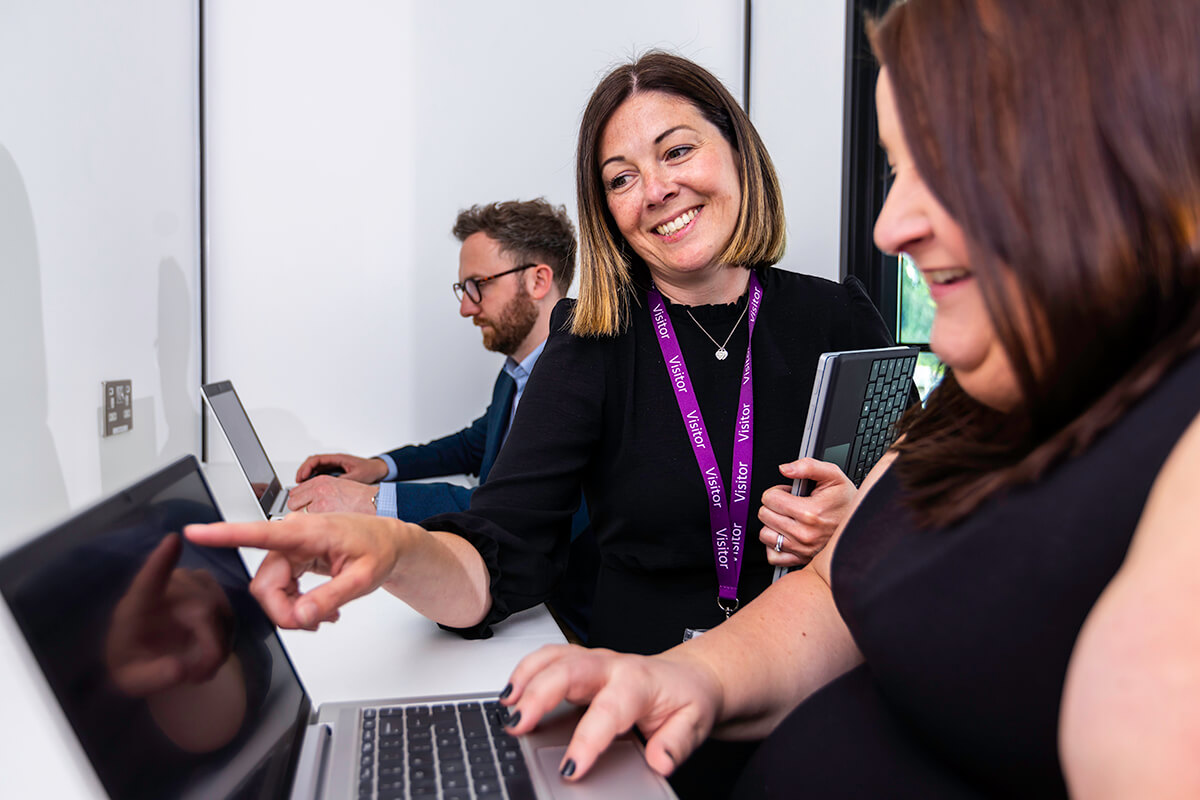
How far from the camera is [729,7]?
296 cm

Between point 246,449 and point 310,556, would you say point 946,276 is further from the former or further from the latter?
point 246,449

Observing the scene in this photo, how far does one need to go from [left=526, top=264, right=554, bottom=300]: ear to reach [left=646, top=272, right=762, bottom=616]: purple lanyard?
1278 millimetres

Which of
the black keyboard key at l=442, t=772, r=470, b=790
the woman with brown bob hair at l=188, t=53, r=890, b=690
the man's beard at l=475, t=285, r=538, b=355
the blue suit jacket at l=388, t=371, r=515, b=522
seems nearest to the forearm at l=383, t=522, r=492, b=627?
the woman with brown bob hair at l=188, t=53, r=890, b=690

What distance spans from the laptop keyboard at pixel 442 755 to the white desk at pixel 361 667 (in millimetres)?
169

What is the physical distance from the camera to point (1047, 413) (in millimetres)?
455

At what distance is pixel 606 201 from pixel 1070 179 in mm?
1037

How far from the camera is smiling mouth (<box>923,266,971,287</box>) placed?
0.49m

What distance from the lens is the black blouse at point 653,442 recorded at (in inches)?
46.5

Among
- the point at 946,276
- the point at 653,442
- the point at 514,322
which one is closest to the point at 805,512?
the point at 653,442

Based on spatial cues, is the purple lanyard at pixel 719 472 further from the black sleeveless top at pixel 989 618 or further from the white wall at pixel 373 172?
the white wall at pixel 373 172

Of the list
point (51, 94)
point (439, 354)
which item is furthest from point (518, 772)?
point (439, 354)

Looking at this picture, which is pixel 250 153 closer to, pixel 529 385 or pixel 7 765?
pixel 529 385

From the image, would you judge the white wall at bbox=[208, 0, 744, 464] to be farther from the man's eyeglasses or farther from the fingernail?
the fingernail

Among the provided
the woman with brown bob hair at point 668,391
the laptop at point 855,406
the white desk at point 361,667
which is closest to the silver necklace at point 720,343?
the woman with brown bob hair at point 668,391
